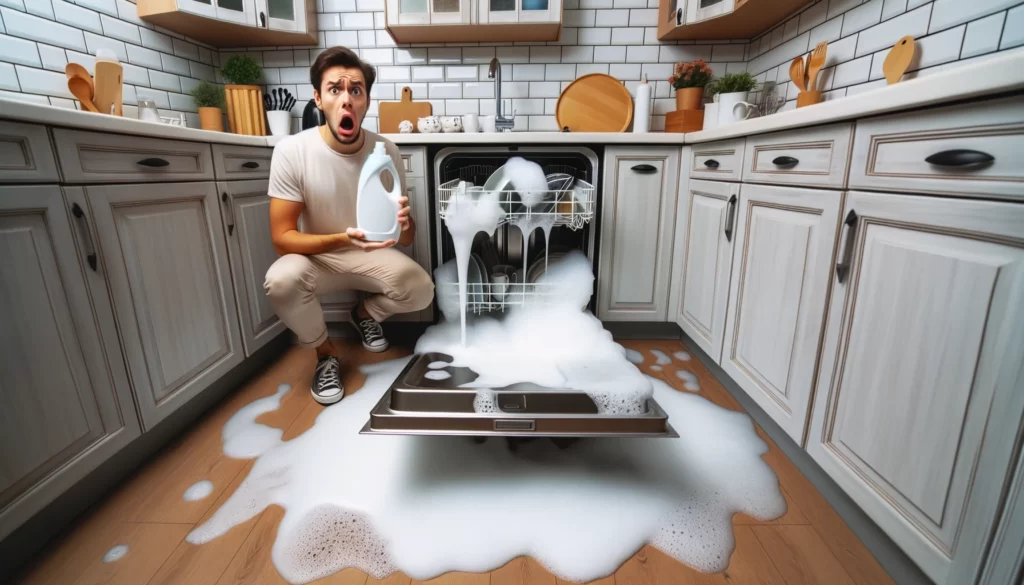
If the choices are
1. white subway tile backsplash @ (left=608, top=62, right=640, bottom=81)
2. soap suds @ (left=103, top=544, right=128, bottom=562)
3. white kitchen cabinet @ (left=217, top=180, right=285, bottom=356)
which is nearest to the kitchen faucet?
white subway tile backsplash @ (left=608, top=62, right=640, bottom=81)

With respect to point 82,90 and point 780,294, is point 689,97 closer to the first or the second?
point 780,294

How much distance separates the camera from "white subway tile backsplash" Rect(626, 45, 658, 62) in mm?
2189

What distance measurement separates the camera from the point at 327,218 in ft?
5.08

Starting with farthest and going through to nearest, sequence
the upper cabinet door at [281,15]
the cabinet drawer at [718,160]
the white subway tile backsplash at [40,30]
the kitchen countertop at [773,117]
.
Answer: the upper cabinet door at [281,15]
the cabinet drawer at [718,160]
the white subway tile backsplash at [40,30]
the kitchen countertop at [773,117]

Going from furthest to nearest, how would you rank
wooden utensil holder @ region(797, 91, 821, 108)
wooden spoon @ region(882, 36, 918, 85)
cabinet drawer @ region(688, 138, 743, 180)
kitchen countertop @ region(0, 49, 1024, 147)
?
1. wooden utensil holder @ region(797, 91, 821, 108)
2. cabinet drawer @ region(688, 138, 743, 180)
3. wooden spoon @ region(882, 36, 918, 85)
4. kitchen countertop @ region(0, 49, 1024, 147)

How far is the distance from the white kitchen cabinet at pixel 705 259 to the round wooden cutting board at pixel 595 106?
1.81 ft

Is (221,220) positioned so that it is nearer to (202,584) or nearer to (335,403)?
(335,403)

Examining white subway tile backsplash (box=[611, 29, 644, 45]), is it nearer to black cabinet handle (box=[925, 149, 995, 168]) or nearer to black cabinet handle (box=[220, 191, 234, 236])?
black cabinet handle (box=[925, 149, 995, 168])

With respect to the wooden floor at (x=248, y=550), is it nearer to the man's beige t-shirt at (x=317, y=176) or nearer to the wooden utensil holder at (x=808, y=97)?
the man's beige t-shirt at (x=317, y=176)

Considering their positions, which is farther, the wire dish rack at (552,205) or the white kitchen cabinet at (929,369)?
the wire dish rack at (552,205)

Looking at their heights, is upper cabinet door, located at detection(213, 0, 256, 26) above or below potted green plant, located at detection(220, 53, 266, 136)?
above

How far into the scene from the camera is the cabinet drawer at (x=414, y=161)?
1.80 meters

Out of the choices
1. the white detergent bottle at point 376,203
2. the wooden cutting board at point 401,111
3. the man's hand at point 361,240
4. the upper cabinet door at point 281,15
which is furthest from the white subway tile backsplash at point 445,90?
the man's hand at point 361,240

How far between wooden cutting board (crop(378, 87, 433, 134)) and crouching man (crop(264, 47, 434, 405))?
2.10ft
